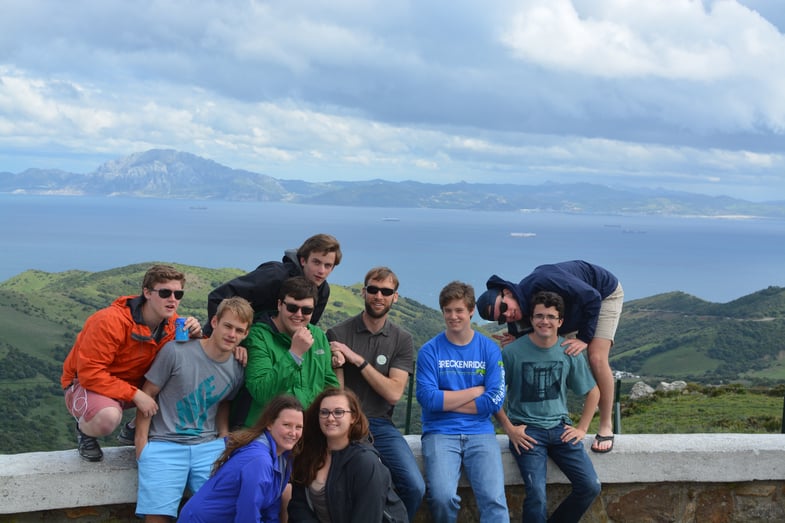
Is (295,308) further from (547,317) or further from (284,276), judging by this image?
(547,317)

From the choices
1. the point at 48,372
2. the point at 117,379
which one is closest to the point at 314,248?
the point at 117,379

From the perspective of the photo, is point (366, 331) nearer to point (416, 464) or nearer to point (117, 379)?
point (416, 464)

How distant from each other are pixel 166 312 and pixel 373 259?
140m

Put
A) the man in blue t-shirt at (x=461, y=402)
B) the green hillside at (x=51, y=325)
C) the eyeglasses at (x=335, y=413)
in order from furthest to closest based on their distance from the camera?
the green hillside at (x=51, y=325), the man in blue t-shirt at (x=461, y=402), the eyeglasses at (x=335, y=413)

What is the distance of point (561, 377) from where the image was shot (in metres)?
4.38

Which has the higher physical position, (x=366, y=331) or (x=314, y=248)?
(x=314, y=248)

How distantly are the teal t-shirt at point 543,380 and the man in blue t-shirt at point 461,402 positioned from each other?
0.58 ft

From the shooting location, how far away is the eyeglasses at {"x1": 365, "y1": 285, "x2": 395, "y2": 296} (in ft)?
14.2

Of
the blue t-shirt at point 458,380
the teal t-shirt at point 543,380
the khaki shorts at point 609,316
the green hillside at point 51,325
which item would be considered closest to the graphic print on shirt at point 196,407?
the blue t-shirt at point 458,380

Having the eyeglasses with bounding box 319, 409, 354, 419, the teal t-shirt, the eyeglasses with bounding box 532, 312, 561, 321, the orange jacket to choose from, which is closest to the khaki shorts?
the teal t-shirt

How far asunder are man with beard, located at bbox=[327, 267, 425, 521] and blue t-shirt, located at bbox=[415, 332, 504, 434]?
0.15 metres

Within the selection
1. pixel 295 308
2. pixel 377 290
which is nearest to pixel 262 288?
pixel 295 308

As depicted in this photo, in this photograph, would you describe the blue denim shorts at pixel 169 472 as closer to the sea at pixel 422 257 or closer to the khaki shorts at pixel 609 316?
the khaki shorts at pixel 609 316

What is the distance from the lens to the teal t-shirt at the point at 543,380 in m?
4.36
